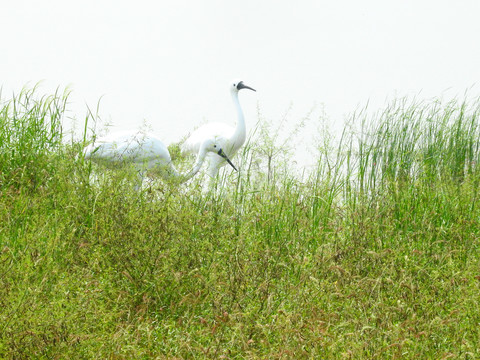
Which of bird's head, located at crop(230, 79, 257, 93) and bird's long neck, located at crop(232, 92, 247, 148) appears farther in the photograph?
bird's head, located at crop(230, 79, 257, 93)

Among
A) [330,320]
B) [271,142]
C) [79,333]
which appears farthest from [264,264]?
[271,142]

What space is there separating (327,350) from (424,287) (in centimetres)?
109

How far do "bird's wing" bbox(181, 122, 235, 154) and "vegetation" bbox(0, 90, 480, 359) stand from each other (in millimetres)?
2124

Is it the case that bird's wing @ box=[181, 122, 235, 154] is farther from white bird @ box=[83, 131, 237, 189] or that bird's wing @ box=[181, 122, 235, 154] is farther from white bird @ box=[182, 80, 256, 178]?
white bird @ box=[83, 131, 237, 189]

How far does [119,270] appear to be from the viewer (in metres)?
3.70

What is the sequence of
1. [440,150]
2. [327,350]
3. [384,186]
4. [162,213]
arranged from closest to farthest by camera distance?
[327,350] < [162,213] < [384,186] < [440,150]

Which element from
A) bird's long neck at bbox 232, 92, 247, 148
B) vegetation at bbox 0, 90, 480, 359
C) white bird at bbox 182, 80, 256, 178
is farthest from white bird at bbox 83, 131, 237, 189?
bird's long neck at bbox 232, 92, 247, 148

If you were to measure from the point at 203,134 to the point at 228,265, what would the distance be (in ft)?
15.7

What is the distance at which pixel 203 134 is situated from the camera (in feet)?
27.3

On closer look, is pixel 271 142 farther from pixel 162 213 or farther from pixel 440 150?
pixel 162 213

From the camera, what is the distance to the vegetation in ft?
9.45

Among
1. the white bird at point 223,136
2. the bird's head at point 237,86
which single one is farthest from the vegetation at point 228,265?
the bird's head at point 237,86

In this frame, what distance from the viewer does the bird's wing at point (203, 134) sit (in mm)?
8266

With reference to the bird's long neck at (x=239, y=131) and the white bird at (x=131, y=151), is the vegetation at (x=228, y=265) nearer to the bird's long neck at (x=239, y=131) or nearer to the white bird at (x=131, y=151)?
the white bird at (x=131, y=151)
